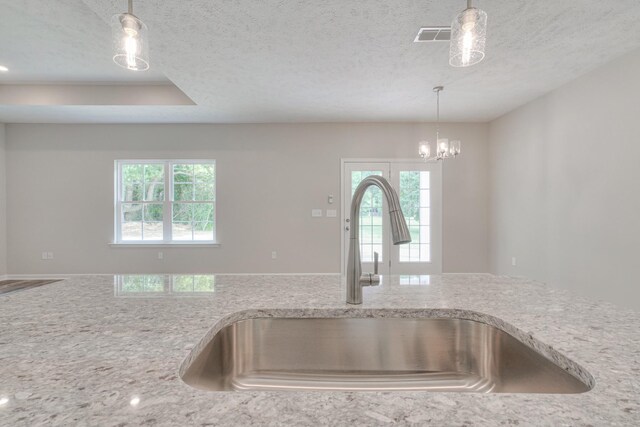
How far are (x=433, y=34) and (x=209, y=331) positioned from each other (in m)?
2.65

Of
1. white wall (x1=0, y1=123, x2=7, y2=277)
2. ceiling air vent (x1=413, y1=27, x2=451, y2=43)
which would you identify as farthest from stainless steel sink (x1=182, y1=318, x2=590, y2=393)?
white wall (x1=0, y1=123, x2=7, y2=277)

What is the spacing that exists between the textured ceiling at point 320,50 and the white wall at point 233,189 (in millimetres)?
676

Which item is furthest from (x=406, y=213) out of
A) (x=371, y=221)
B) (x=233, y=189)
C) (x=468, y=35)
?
(x=468, y=35)

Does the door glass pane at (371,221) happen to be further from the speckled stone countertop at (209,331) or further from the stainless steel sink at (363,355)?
the stainless steel sink at (363,355)

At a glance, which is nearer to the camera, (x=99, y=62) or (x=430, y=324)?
(x=430, y=324)

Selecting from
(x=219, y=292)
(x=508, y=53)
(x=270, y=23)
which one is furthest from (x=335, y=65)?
(x=219, y=292)

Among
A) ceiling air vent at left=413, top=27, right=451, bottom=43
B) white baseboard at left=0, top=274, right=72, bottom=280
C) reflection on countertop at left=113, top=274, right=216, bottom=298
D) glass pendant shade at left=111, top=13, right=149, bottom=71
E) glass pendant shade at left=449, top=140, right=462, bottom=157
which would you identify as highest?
ceiling air vent at left=413, top=27, right=451, bottom=43

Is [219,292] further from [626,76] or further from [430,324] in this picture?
[626,76]

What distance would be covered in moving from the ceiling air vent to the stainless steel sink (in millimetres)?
2325

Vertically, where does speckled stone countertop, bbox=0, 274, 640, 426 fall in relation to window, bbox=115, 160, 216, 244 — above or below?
below

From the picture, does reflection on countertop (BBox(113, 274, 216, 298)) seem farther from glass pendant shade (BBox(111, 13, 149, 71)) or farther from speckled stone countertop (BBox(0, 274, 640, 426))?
glass pendant shade (BBox(111, 13, 149, 71))

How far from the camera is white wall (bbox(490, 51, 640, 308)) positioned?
2.73 metres

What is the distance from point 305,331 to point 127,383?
45 cm

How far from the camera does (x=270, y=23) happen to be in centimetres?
226
